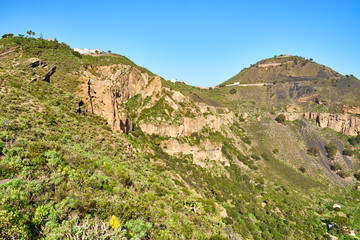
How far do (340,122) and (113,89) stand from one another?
331 feet

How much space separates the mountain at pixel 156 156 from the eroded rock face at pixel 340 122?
496 millimetres

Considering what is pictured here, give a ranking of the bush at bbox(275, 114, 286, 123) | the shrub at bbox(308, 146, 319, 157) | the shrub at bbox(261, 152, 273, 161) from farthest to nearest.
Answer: the bush at bbox(275, 114, 286, 123) → the shrub at bbox(308, 146, 319, 157) → the shrub at bbox(261, 152, 273, 161)

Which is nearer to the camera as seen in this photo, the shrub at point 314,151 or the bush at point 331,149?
the shrub at point 314,151

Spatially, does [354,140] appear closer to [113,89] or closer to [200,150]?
[200,150]

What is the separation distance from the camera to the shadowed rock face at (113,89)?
1071 inches

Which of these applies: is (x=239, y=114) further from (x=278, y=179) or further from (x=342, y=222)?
(x=342, y=222)

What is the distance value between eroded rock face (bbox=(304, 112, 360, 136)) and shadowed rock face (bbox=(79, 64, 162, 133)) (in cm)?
8105

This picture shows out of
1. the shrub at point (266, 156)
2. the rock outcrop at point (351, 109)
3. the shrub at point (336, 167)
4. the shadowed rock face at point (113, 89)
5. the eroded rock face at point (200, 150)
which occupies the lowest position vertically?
the shrub at point (336, 167)

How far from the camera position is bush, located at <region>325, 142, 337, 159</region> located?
64963 millimetres

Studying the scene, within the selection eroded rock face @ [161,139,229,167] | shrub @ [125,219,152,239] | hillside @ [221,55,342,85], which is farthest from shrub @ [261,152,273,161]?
hillside @ [221,55,342,85]

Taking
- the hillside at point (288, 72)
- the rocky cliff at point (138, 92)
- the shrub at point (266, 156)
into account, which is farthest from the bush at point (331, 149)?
the hillside at point (288, 72)

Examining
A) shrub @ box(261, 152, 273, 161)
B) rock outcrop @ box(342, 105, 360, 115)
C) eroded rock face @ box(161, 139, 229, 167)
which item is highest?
rock outcrop @ box(342, 105, 360, 115)

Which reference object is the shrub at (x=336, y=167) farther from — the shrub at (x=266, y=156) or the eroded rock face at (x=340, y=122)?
the shrub at (x=266, y=156)

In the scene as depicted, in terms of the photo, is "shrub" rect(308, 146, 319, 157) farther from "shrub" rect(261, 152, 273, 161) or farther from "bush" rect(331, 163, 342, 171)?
"shrub" rect(261, 152, 273, 161)
